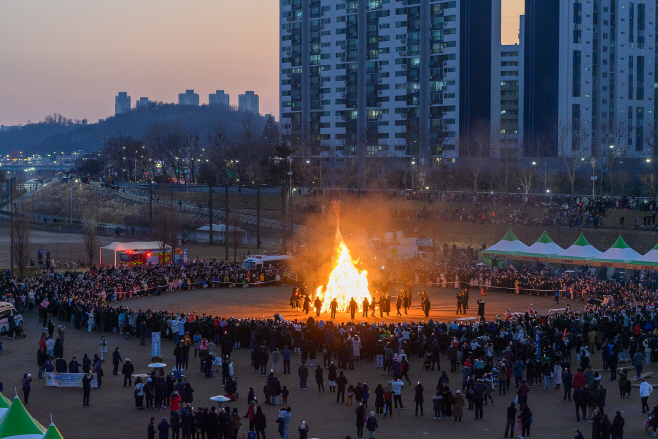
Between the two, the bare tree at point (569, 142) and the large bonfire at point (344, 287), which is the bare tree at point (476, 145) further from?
the large bonfire at point (344, 287)

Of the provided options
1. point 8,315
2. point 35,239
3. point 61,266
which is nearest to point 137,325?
point 8,315

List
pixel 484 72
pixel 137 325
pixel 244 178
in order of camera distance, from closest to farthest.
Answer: pixel 137 325 < pixel 484 72 < pixel 244 178

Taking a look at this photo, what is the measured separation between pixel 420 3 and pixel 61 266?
228 ft

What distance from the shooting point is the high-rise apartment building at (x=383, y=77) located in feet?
330

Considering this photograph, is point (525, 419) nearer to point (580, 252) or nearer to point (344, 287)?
point (344, 287)

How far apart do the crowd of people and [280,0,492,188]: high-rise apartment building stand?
6536 cm

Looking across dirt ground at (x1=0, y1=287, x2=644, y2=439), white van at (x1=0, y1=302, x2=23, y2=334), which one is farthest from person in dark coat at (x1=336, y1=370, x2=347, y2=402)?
white van at (x1=0, y1=302, x2=23, y2=334)

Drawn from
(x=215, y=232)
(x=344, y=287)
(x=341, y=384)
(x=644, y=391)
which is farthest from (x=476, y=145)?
(x=341, y=384)

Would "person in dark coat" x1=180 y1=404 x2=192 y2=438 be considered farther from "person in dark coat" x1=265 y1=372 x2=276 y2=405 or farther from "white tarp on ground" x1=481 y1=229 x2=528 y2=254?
"white tarp on ground" x1=481 y1=229 x2=528 y2=254

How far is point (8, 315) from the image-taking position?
31.1 meters

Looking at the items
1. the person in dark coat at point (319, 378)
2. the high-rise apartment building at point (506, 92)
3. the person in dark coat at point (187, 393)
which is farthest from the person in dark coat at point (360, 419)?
the high-rise apartment building at point (506, 92)

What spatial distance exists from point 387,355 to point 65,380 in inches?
422

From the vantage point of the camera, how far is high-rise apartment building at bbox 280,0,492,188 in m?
100

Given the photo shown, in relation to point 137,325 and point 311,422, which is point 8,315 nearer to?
point 137,325
